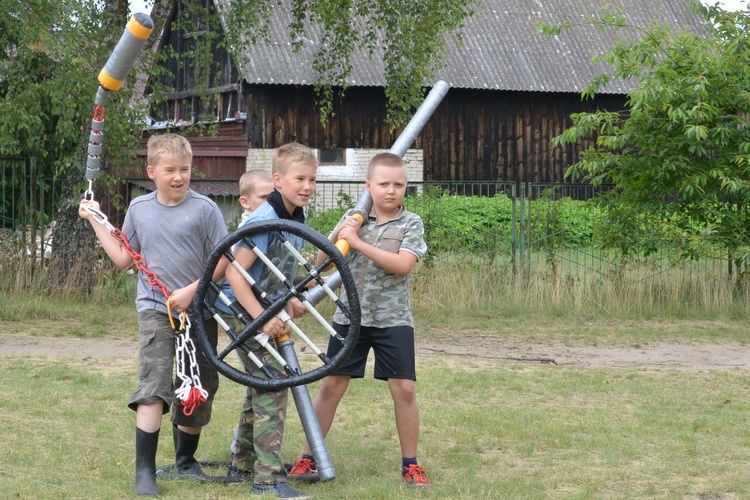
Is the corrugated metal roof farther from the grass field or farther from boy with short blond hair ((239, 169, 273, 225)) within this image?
boy with short blond hair ((239, 169, 273, 225))

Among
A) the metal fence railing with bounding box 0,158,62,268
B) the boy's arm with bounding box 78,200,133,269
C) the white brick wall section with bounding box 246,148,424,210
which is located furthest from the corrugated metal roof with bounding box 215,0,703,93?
the boy's arm with bounding box 78,200,133,269

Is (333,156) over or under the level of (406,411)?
over

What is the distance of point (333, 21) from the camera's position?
1326 centimetres

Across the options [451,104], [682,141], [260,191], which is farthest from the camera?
[451,104]

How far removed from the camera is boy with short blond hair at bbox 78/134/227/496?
4.49 metres

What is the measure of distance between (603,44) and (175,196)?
2569 cm

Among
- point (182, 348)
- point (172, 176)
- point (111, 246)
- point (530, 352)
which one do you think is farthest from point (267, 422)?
point (530, 352)

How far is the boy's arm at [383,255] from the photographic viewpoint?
15.0 feet

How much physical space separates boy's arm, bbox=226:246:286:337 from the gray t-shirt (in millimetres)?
214

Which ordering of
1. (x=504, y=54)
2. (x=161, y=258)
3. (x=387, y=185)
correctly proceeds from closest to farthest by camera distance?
1. (x=161, y=258)
2. (x=387, y=185)
3. (x=504, y=54)

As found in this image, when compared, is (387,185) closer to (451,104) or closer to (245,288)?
(245,288)

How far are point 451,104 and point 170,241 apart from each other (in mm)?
22511

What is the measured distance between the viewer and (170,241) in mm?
4582

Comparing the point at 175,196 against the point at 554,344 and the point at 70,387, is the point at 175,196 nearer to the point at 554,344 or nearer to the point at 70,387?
the point at 70,387
